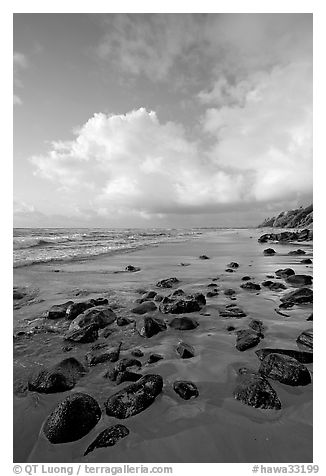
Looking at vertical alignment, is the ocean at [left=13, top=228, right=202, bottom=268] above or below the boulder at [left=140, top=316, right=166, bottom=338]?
above

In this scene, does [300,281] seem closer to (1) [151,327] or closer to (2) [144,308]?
(2) [144,308]

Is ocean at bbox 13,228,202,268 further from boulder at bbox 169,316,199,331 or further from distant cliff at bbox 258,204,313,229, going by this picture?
distant cliff at bbox 258,204,313,229

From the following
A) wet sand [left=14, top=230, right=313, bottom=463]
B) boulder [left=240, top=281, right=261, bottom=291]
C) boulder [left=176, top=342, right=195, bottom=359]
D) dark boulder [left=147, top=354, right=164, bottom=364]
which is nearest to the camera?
wet sand [left=14, top=230, right=313, bottom=463]

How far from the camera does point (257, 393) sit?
107 inches

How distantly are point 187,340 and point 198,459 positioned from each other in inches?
80.1

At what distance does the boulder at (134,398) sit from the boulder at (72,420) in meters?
0.17

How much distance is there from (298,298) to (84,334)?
495cm

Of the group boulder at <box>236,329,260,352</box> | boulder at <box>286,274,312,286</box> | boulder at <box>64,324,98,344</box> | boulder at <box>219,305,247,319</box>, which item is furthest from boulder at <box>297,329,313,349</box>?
boulder at <box>286,274,312,286</box>

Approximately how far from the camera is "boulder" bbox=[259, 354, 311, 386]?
9.72 feet

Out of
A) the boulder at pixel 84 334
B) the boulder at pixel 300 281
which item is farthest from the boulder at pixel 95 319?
the boulder at pixel 300 281

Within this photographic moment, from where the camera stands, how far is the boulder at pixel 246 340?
381 centimetres

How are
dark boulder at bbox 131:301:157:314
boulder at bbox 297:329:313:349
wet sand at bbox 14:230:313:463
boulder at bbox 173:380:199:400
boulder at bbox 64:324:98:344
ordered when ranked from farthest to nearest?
dark boulder at bbox 131:301:157:314, boulder at bbox 64:324:98:344, boulder at bbox 297:329:313:349, boulder at bbox 173:380:199:400, wet sand at bbox 14:230:313:463

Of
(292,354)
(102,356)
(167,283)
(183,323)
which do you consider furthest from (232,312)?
(167,283)

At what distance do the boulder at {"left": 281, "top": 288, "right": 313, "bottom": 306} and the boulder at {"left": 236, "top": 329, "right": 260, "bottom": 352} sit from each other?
6.63 feet
